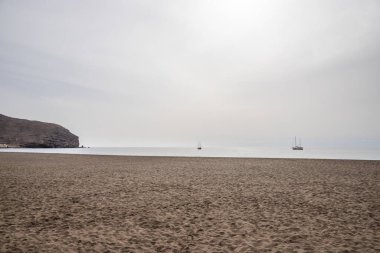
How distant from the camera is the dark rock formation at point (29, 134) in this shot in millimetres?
169000

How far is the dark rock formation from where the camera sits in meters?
169

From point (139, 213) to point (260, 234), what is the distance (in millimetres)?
5068

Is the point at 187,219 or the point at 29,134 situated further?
the point at 29,134

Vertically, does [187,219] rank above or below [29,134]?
below

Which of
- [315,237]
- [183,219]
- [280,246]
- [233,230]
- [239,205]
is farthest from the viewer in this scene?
[239,205]

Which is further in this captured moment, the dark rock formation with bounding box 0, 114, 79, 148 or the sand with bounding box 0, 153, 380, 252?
the dark rock formation with bounding box 0, 114, 79, 148

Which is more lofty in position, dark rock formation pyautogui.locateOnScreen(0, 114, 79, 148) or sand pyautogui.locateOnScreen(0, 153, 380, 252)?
dark rock formation pyautogui.locateOnScreen(0, 114, 79, 148)

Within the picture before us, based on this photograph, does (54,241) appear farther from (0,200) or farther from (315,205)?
(315,205)

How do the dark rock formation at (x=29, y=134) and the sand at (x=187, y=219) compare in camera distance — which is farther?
the dark rock formation at (x=29, y=134)

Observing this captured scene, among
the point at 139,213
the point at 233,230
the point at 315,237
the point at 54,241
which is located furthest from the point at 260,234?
the point at 54,241

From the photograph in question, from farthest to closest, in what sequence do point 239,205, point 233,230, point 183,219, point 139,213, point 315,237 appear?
1. point 239,205
2. point 139,213
3. point 183,219
4. point 233,230
5. point 315,237

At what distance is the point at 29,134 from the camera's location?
17938cm

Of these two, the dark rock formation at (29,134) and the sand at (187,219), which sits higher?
the dark rock formation at (29,134)

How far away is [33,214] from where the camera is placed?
10195 millimetres
